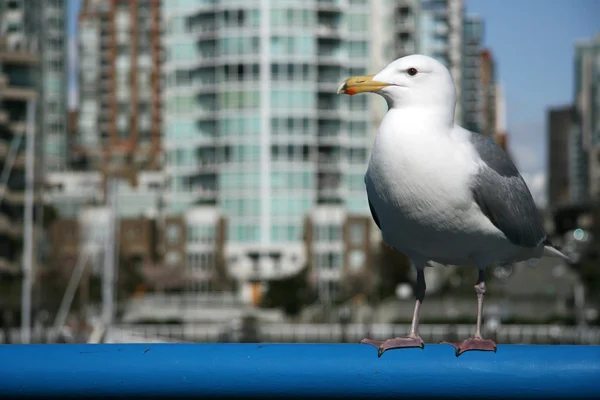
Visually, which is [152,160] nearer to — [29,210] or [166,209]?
[166,209]

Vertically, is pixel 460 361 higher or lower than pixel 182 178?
higher

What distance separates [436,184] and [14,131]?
2539 inches

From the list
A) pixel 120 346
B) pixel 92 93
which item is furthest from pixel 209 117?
pixel 120 346

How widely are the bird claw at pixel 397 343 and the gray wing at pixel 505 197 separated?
0.76m

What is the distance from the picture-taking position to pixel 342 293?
81.9 m

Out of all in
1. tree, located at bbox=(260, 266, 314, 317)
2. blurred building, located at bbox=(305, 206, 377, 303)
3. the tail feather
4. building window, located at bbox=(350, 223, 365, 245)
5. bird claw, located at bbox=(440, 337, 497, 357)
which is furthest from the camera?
building window, located at bbox=(350, 223, 365, 245)

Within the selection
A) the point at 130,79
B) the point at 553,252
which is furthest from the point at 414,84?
the point at 130,79

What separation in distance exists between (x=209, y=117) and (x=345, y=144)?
11.0m

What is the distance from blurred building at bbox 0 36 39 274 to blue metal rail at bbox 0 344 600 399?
204 feet

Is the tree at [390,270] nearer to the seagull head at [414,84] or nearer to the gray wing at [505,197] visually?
the gray wing at [505,197]

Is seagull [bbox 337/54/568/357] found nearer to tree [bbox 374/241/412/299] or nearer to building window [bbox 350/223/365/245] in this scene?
tree [bbox 374/241/412/299]

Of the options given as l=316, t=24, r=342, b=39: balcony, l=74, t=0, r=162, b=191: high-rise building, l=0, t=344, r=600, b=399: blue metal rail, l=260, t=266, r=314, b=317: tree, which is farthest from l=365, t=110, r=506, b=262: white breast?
l=74, t=0, r=162, b=191: high-rise building

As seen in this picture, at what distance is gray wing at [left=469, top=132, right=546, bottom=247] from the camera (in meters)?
4.88

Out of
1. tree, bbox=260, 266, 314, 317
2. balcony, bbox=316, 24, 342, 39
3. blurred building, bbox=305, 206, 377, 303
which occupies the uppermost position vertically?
balcony, bbox=316, 24, 342, 39
